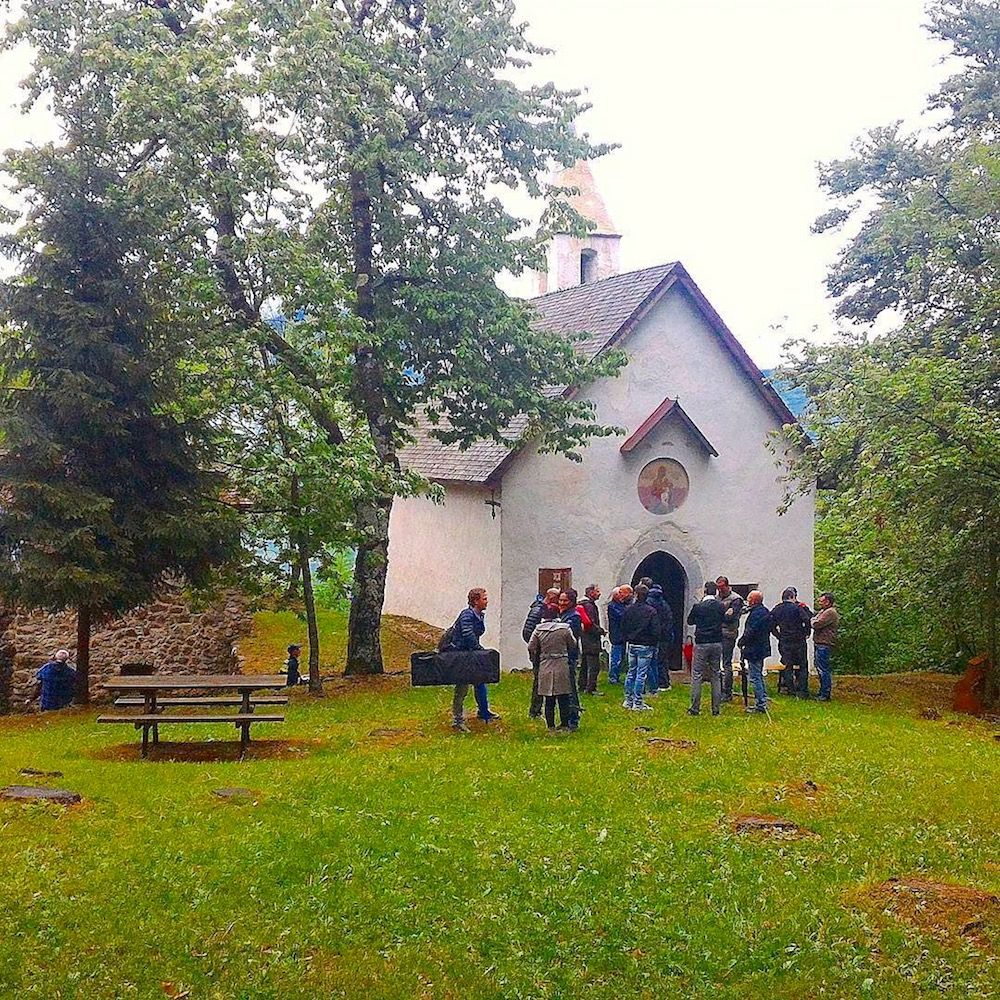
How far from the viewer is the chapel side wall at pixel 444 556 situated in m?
21.6

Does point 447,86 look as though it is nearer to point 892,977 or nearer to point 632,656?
point 632,656

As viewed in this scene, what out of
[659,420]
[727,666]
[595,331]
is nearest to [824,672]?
[727,666]

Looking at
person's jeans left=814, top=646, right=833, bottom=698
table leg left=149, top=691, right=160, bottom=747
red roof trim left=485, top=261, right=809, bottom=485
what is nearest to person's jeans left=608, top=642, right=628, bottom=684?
person's jeans left=814, top=646, right=833, bottom=698

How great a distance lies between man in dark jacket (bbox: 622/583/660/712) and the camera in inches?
587

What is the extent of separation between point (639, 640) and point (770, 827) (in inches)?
222

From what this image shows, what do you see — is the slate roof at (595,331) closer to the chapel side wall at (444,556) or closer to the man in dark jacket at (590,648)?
the chapel side wall at (444,556)

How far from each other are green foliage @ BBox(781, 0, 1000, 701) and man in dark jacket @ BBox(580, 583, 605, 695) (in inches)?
184

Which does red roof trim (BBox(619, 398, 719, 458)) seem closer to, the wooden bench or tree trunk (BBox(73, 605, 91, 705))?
tree trunk (BBox(73, 605, 91, 705))

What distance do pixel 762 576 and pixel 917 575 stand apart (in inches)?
185

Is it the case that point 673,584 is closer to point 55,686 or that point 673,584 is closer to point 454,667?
point 454,667

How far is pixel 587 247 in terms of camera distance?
125 ft

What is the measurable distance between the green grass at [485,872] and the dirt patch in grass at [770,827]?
157 millimetres

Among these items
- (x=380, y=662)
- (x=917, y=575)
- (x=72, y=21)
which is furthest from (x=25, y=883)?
(x=917, y=575)

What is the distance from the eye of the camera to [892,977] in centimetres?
681
